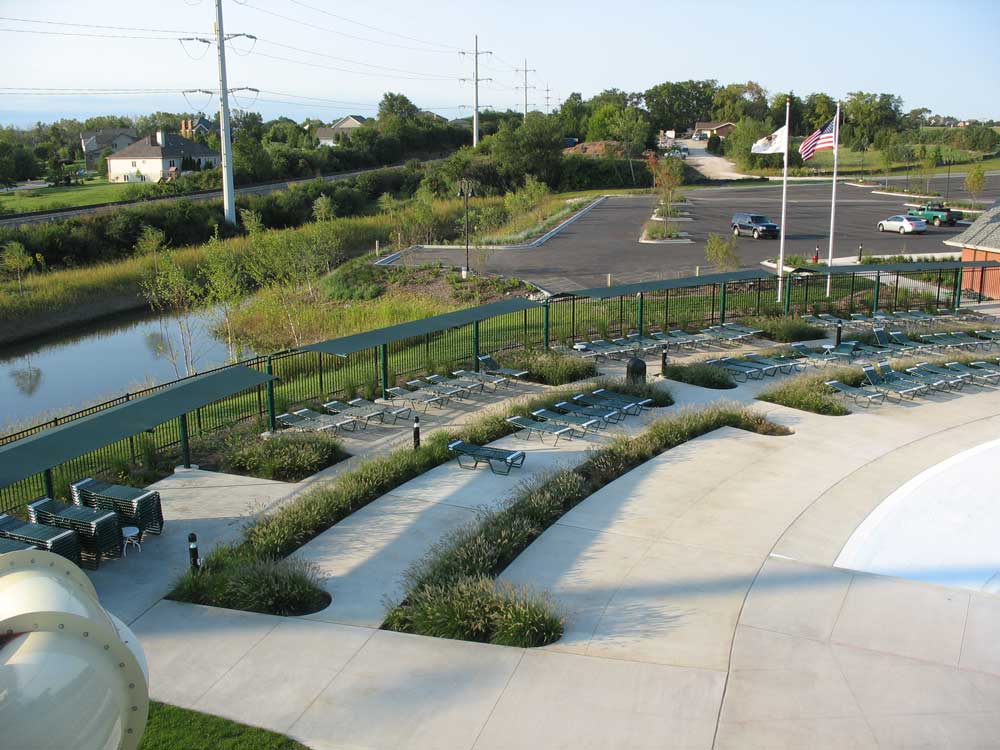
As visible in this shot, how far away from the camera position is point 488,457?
641 inches

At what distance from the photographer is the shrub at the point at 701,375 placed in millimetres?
22172

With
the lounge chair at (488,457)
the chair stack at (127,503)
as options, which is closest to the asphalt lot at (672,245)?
the lounge chair at (488,457)

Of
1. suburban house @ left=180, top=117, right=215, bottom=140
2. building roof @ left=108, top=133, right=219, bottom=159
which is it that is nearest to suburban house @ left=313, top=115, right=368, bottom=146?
suburban house @ left=180, top=117, right=215, bottom=140

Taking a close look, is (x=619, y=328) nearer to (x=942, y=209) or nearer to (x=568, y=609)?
(x=568, y=609)

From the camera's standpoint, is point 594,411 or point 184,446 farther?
point 594,411

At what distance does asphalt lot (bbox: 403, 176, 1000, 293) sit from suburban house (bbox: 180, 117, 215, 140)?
246ft

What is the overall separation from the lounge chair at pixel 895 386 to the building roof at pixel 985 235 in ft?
50.7

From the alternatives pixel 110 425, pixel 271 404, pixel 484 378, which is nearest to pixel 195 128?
pixel 484 378

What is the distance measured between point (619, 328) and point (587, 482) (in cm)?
1376

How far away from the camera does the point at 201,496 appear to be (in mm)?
15414

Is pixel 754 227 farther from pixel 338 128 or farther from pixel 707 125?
pixel 338 128

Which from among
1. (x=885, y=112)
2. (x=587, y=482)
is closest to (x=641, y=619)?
(x=587, y=482)

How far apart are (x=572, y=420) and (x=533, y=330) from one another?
1012 centimetres

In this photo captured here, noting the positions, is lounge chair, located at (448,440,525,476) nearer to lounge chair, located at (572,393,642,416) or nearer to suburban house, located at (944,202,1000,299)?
lounge chair, located at (572,393,642,416)
